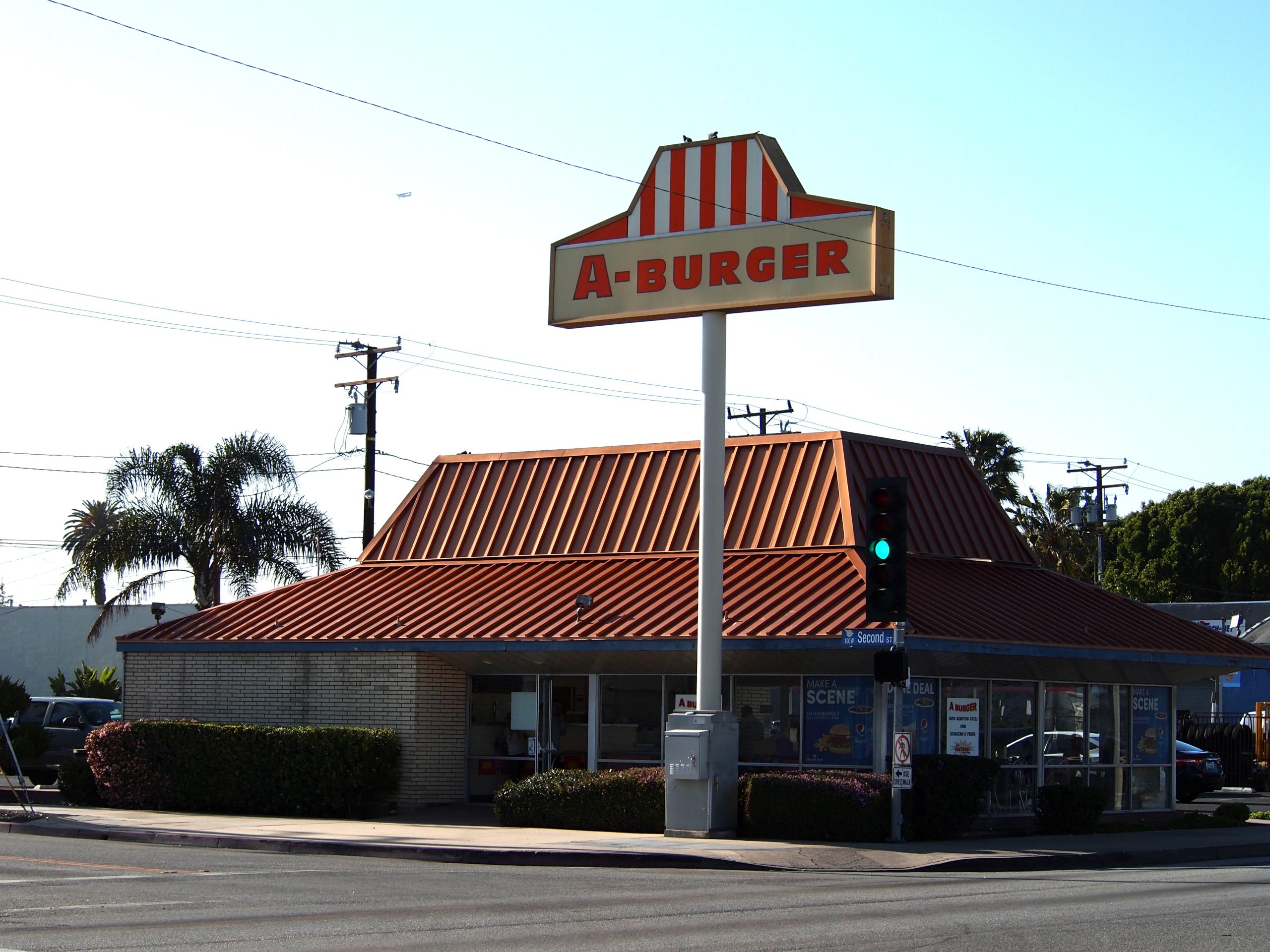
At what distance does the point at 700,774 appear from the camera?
1941 cm

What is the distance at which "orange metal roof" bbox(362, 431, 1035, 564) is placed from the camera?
2414cm

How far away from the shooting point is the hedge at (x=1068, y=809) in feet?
72.4

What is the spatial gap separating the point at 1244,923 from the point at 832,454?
13.0 m

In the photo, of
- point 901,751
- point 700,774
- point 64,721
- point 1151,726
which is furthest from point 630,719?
point 64,721

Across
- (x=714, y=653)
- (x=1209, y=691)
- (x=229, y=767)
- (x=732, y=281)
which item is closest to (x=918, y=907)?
(x=714, y=653)

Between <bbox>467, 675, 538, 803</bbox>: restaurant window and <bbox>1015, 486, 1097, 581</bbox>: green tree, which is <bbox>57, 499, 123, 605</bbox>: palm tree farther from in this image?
<bbox>1015, 486, 1097, 581</bbox>: green tree

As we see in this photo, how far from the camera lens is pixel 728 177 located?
20.7 meters

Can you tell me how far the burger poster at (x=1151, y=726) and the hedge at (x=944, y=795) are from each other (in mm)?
5717

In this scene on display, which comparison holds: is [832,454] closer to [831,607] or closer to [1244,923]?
[831,607]

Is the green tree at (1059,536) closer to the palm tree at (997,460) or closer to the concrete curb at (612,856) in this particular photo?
the palm tree at (997,460)

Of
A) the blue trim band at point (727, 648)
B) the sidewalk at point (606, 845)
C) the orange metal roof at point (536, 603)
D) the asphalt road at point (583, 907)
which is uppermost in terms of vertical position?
the orange metal roof at point (536, 603)

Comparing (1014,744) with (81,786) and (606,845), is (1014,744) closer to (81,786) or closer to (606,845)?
(606,845)

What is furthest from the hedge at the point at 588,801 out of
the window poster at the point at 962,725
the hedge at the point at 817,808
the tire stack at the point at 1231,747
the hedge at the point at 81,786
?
the tire stack at the point at 1231,747

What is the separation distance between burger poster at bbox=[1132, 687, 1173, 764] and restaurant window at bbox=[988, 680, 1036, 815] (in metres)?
2.90
